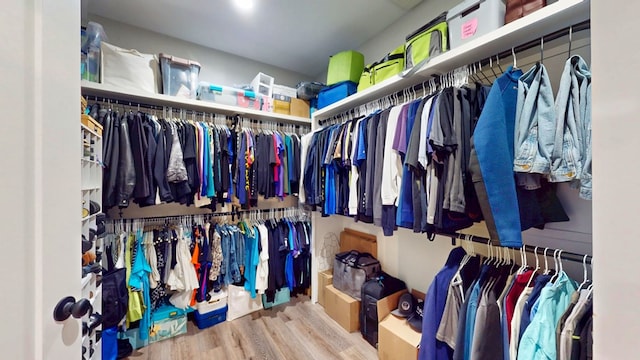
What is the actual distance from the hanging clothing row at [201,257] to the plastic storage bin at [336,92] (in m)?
1.38

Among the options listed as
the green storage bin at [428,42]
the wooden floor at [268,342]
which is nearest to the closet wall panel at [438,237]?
the green storage bin at [428,42]

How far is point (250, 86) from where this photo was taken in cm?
263

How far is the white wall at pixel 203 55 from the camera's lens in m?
2.22

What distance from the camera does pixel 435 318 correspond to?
1.34 m

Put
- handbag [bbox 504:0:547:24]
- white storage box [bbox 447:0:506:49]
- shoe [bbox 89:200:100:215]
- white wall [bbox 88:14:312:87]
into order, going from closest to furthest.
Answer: handbag [bbox 504:0:547:24] → white storage box [bbox 447:0:506:49] → shoe [bbox 89:200:100:215] → white wall [bbox 88:14:312:87]

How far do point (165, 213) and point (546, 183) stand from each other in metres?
2.95

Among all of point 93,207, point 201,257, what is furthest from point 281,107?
point 93,207

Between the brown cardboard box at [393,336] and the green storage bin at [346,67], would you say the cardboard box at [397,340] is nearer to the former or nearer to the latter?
the brown cardboard box at [393,336]

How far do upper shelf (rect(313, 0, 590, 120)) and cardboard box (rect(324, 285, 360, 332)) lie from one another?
1.85 meters
